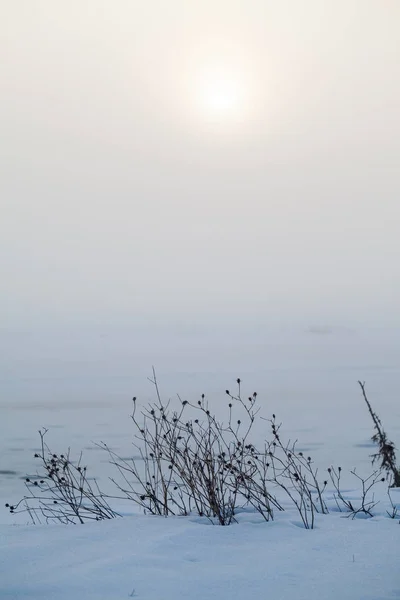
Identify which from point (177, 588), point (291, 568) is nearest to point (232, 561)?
point (291, 568)

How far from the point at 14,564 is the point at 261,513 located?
2.27m

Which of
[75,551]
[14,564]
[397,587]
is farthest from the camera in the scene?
[75,551]

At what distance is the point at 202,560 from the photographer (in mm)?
4121

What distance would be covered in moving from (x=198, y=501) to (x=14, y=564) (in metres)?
2.17

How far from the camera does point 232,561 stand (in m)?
4.10

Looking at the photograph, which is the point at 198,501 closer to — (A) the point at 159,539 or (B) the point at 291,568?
(A) the point at 159,539

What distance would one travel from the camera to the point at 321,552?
168 inches

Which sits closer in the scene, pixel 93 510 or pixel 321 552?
pixel 321 552

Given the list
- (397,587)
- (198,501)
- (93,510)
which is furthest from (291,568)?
(93,510)

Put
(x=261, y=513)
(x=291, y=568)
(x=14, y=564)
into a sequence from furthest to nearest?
(x=261, y=513)
(x=14, y=564)
(x=291, y=568)

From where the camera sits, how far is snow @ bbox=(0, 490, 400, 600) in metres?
3.47

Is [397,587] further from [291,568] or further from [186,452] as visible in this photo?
[186,452]

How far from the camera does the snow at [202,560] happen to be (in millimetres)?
3473

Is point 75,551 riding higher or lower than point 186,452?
lower
